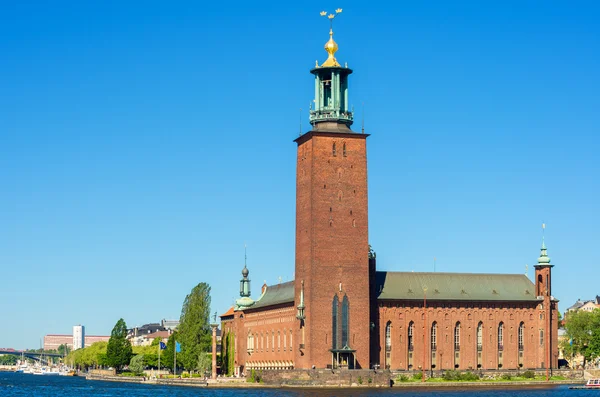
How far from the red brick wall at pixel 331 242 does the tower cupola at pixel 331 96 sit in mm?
1694

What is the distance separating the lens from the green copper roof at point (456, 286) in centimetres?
11175

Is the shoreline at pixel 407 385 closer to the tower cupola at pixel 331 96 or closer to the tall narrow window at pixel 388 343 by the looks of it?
the tall narrow window at pixel 388 343

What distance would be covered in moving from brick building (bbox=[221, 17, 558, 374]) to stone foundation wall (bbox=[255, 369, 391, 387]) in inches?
83.6

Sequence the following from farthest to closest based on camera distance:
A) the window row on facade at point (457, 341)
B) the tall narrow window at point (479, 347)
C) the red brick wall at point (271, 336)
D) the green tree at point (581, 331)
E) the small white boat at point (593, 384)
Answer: the green tree at point (581, 331)
the tall narrow window at point (479, 347)
the window row on facade at point (457, 341)
the red brick wall at point (271, 336)
the small white boat at point (593, 384)

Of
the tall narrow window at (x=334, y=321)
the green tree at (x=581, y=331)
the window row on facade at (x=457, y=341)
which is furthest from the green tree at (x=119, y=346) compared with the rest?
the green tree at (x=581, y=331)

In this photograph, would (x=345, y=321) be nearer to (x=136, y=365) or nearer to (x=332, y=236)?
(x=332, y=236)

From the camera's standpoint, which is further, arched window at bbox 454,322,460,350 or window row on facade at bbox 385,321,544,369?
arched window at bbox 454,322,460,350

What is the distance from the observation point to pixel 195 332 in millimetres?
125312

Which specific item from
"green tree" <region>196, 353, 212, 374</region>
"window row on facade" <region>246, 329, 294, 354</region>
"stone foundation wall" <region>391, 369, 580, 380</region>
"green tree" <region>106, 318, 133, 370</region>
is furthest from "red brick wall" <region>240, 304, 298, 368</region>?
"green tree" <region>106, 318, 133, 370</region>

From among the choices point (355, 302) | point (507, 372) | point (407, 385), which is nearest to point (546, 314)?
point (507, 372)

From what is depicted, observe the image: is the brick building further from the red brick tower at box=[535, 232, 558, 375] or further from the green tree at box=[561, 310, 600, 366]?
the green tree at box=[561, 310, 600, 366]

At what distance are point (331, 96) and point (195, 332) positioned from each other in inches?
1390

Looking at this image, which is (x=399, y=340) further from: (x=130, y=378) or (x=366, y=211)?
(x=130, y=378)

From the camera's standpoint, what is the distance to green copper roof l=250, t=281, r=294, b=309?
114 metres
